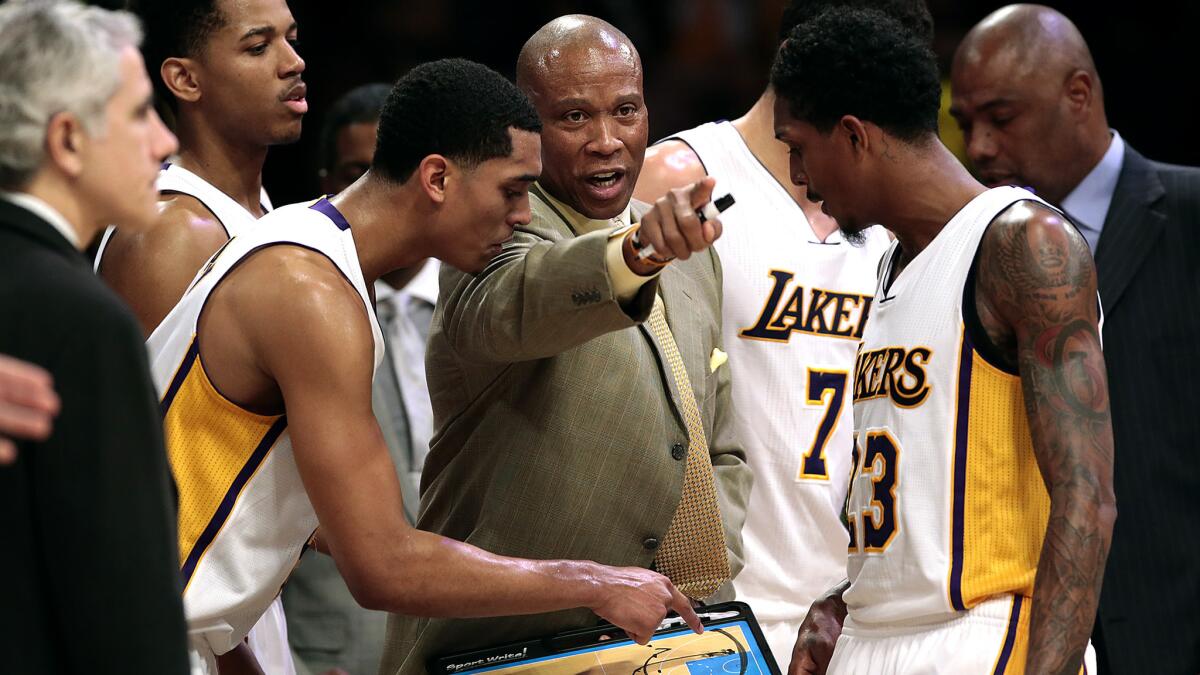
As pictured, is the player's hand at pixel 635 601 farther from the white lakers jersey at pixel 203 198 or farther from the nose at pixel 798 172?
the white lakers jersey at pixel 203 198

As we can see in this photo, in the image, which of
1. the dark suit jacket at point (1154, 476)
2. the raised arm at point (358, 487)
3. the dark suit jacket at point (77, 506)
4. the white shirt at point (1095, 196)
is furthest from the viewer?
the white shirt at point (1095, 196)

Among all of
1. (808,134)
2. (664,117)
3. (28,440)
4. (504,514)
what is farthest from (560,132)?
(664,117)

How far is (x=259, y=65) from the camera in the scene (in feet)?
12.0

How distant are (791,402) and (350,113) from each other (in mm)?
2396

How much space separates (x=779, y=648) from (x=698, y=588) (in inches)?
27.5

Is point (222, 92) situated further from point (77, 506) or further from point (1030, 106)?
point (1030, 106)

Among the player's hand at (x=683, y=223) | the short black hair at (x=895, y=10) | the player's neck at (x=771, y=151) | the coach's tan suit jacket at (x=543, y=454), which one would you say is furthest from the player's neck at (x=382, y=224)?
the short black hair at (x=895, y=10)

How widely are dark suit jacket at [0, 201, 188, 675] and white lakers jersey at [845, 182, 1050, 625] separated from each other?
4.73 feet

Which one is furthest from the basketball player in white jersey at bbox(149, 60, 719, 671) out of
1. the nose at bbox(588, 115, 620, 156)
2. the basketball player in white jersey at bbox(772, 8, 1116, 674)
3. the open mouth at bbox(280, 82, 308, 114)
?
the open mouth at bbox(280, 82, 308, 114)

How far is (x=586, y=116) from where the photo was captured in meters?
3.43

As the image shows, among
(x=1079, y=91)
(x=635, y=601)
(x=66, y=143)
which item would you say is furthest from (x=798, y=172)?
(x=66, y=143)

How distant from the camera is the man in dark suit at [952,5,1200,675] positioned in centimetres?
408

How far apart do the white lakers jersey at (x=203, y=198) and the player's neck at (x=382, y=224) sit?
54 cm

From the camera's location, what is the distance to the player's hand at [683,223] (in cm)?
251
